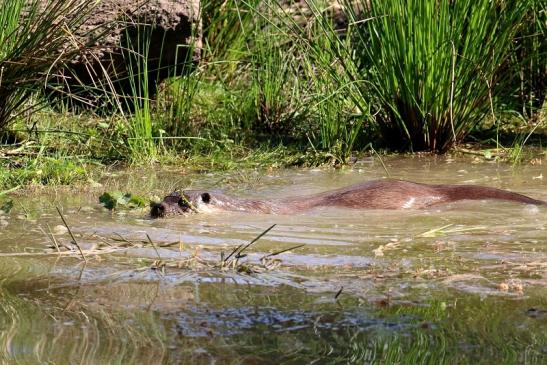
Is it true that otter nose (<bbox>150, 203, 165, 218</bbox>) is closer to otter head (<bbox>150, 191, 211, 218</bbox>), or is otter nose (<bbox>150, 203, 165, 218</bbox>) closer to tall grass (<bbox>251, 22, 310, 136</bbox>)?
otter head (<bbox>150, 191, 211, 218</bbox>)

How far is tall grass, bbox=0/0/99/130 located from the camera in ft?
19.1

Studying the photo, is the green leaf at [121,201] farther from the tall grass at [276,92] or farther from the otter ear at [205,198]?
the tall grass at [276,92]

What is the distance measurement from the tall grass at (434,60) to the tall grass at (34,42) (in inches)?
68.2

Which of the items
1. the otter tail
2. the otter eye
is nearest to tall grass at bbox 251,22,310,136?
the otter tail

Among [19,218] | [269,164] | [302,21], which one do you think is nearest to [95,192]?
[19,218]

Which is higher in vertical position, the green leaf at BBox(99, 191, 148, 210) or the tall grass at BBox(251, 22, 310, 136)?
the tall grass at BBox(251, 22, 310, 136)

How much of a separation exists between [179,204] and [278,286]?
6.21 feet

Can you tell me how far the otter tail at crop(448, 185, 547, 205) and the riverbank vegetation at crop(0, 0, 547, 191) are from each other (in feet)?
2.27

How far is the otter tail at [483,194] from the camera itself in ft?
17.3

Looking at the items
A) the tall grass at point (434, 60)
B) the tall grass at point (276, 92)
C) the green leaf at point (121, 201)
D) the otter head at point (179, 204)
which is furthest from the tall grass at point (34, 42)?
the tall grass at point (276, 92)

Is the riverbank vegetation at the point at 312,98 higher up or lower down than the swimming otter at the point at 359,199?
higher up

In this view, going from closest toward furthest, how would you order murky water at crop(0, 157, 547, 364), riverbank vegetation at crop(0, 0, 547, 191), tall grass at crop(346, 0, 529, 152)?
murky water at crop(0, 157, 547, 364), riverbank vegetation at crop(0, 0, 547, 191), tall grass at crop(346, 0, 529, 152)

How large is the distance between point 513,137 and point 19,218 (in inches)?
153

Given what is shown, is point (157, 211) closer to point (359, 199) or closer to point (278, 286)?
point (359, 199)
